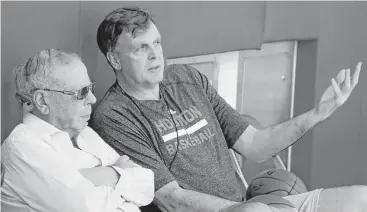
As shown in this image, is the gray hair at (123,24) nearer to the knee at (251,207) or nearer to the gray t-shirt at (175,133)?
the gray t-shirt at (175,133)

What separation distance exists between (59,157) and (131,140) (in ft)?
1.77

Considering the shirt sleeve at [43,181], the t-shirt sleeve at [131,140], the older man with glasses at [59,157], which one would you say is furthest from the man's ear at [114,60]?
the shirt sleeve at [43,181]

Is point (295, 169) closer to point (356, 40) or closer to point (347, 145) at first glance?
point (347, 145)

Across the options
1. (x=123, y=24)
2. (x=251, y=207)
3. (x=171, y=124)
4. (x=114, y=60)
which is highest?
(x=123, y=24)

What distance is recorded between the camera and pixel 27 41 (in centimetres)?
278

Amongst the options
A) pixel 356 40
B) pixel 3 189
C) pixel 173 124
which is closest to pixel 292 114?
pixel 356 40

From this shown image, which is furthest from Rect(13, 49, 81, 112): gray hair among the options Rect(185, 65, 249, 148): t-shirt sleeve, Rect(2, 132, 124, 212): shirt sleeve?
Rect(185, 65, 249, 148): t-shirt sleeve

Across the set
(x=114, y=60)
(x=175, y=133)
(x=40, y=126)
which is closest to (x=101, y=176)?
(x=40, y=126)

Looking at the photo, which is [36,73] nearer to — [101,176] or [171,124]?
[101,176]

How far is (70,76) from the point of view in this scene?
7.36 feet

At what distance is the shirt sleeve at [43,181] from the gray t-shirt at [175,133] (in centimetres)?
52

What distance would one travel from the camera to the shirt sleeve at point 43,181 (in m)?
2.08

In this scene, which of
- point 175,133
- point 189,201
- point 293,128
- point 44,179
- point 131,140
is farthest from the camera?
point 293,128

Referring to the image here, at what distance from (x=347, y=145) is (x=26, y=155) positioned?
2.72 m
